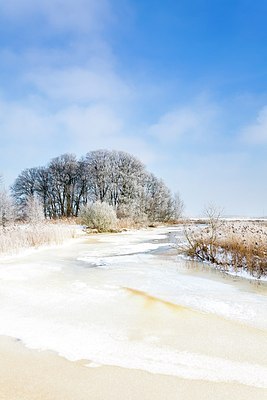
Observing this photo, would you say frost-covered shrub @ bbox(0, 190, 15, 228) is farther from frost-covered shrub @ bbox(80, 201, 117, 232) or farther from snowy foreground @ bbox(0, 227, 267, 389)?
snowy foreground @ bbox(0, 227, 267, 389)

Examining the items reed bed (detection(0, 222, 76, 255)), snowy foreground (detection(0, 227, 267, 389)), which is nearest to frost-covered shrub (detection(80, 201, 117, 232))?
reed bed (detection(0, 222, 76, 255))

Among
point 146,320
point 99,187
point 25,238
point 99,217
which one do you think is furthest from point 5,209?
point 146,320

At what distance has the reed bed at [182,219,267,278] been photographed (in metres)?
8.80

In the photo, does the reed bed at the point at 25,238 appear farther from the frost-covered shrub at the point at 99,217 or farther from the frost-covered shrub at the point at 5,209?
the frost-covered shrub at the point at 5,209

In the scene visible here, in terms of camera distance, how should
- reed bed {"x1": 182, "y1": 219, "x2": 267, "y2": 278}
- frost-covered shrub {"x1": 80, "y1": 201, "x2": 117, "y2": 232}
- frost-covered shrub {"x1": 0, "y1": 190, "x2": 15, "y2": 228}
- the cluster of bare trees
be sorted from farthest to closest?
the cluster of bare trees → frost-covered shrub {"x1": 0, "y1": 190, "x2": 15, "y2": 228} → frost-covered shrub {"x1": 80, "y1": 201, "x2": 117, "y2": 232} → reed bed {"x1": 182, "y1": 219, "x2": 267, "y2": 278}

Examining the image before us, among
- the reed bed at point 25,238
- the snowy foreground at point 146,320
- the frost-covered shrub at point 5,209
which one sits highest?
the frost-covered shrub at point 5,209

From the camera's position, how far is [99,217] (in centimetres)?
2781

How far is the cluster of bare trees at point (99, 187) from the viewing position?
4009cm

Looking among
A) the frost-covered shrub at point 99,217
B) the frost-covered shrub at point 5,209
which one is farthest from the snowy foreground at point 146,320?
the frost-covered shrub at point 5,209

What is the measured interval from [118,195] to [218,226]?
29.2m

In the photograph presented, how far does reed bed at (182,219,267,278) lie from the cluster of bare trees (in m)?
24.5

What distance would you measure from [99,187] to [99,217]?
47.4 ft

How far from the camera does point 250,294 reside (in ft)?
21.1

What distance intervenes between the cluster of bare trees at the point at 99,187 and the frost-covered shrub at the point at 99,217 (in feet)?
25.1
